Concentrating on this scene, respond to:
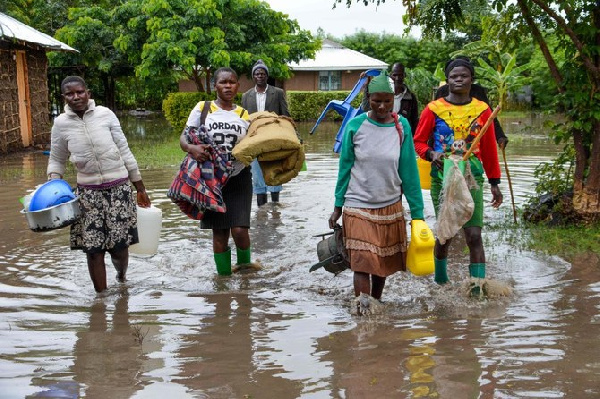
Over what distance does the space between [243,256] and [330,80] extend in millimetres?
35450

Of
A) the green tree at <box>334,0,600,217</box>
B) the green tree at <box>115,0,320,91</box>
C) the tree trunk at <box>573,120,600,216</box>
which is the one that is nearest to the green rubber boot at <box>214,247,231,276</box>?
the green tree at <box>334,0,600,217</box>

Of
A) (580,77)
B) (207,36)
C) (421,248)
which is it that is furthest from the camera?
(207,36)

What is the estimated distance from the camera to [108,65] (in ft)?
92.5

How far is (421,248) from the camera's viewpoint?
5258mm

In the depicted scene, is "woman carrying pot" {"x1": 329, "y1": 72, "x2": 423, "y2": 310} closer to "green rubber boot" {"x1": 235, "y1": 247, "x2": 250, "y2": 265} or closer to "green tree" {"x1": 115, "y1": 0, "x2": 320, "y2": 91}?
"green rubber boot" {"x1": 235, "y1": 247, "x2": 250, "y2": 265}

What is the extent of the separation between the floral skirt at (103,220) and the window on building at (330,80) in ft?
118

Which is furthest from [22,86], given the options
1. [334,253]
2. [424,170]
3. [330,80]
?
[330,80]

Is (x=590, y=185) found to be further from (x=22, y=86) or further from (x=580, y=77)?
(x=22, y=86)

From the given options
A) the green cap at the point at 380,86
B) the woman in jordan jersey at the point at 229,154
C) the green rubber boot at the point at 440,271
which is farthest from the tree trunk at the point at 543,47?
the green cap at the point at 380,86

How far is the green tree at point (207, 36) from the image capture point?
80.2 feet

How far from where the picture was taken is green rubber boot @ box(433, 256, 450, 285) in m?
6.16

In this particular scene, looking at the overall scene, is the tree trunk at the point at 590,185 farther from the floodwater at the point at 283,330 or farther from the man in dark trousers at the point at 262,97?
the man in dark trousers at the point at 262,97

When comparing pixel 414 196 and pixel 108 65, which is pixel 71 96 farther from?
pixel 108 65

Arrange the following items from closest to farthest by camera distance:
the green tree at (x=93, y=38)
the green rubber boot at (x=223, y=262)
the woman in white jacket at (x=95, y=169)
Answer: the woman in white jacket at (x=95, y=169), the green rubber boot at (x=223, y=262), the green tree at (x=93, y=38)
